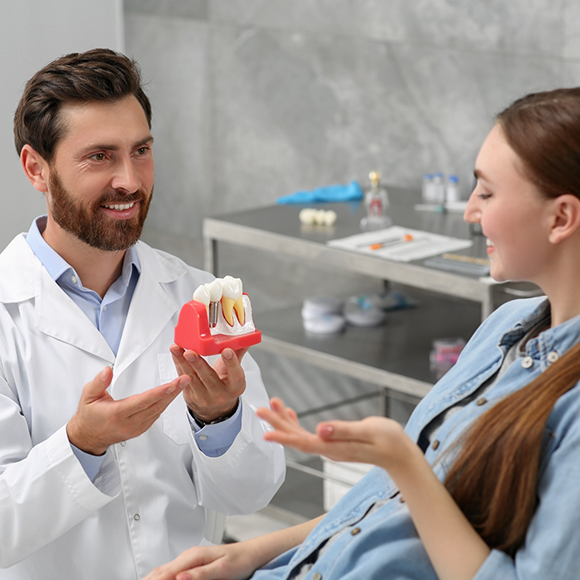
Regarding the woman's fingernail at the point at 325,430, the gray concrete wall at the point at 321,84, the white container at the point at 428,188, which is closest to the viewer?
the woman's fingernail at the point at 325,430

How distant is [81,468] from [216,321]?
0.33 metres

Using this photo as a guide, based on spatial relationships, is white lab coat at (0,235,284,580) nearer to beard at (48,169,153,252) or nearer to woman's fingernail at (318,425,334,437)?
beard at (48,169,153,252)

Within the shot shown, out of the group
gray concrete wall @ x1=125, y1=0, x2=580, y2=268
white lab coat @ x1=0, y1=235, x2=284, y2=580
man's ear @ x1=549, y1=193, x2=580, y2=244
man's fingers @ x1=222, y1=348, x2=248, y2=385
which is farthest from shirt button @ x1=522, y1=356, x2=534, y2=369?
gray concrete wall @ x1=125, y1=0, x2=580, y2=268

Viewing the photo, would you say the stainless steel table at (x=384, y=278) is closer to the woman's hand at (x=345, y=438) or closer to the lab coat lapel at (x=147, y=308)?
the lab coat lapel at (x=147, y=308)

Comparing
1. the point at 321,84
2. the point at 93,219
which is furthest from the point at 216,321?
the point at 321,84

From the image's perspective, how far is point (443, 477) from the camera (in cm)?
116

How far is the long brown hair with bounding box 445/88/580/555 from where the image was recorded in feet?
3.47

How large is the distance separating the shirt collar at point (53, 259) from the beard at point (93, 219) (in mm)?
57

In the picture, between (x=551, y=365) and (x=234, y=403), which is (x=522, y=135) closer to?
(x=551, y=365)

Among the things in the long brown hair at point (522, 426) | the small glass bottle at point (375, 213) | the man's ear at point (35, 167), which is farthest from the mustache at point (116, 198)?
the small glass bottle at point (375, 213)

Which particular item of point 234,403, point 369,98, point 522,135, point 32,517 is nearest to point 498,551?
point 522,135

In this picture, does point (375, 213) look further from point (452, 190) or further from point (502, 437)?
point (502, 437)

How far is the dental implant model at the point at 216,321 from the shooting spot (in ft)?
5.02

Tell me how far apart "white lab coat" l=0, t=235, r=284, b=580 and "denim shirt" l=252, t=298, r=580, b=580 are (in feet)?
0.98
